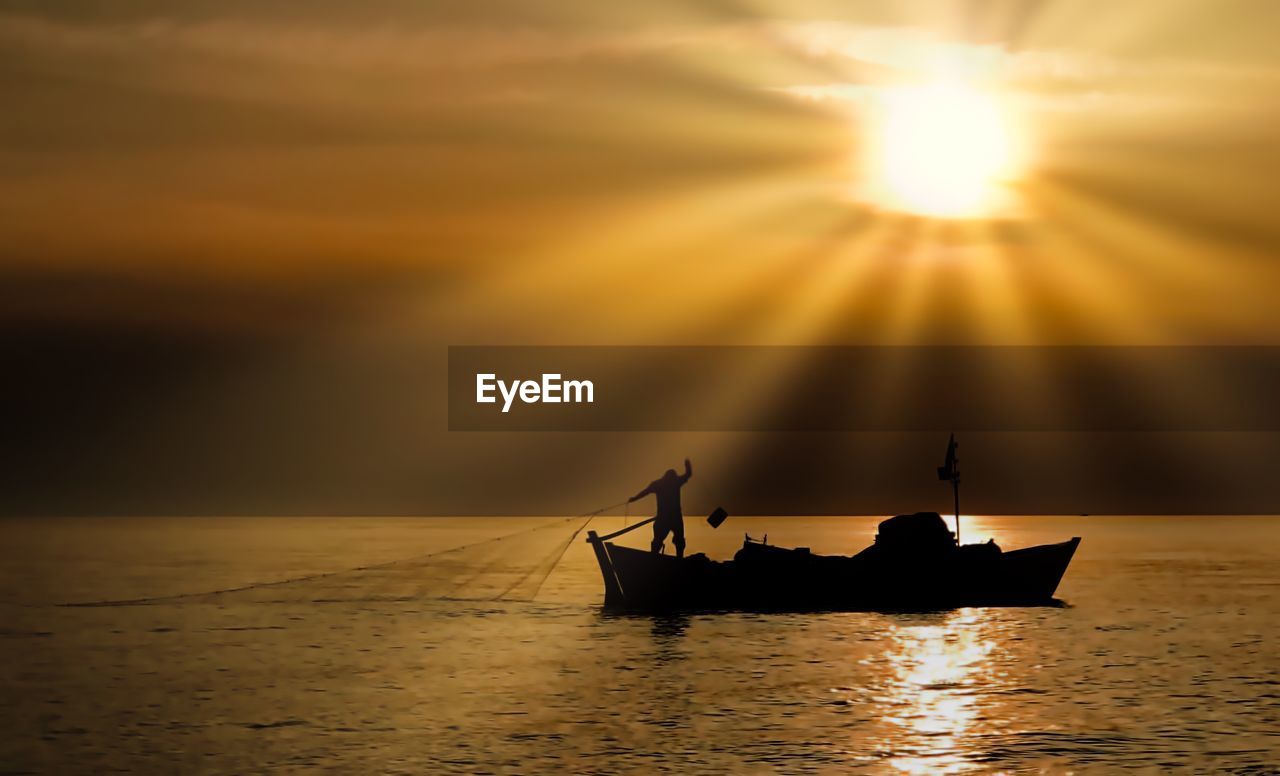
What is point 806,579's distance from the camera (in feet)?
165

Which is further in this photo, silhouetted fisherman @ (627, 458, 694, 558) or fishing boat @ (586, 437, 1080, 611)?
fishing boat @ (586, 437, 1080, 611)

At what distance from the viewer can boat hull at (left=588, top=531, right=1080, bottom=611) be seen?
49.1 meters

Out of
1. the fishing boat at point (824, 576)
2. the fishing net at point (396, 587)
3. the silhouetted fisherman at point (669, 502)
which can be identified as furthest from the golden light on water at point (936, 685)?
the fishing net at point (396, 587)

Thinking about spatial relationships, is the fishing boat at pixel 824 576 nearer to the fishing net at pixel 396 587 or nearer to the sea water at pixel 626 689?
the sea water at pixel 626 689

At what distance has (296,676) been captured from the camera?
40188 mm

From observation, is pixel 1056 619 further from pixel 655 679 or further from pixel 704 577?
pixel 655 679

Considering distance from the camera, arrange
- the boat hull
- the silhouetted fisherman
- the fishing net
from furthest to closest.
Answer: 1. the fishing net
2. the boat hull
3. the silhouetted fisherman

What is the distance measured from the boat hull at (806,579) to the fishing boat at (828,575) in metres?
0.03

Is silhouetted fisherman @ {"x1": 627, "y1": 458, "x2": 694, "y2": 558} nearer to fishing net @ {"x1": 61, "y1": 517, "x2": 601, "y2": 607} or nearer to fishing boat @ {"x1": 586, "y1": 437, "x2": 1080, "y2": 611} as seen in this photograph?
fishing boat @ {"x1": 586, "y1": 437, "x2": 1080, "y2": 611}

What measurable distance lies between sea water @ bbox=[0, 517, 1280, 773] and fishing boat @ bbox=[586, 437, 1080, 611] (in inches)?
44.7

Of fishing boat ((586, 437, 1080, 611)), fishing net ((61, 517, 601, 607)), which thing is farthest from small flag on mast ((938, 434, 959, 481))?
fishing net ((61, 517, 601, 607))

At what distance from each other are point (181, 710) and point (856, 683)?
15.4m

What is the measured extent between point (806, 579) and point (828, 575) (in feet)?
2.39

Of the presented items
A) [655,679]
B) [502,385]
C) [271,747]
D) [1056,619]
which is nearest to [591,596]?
[502,385]
